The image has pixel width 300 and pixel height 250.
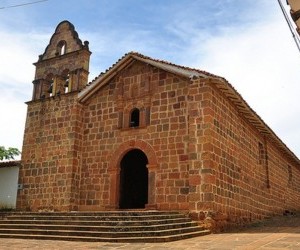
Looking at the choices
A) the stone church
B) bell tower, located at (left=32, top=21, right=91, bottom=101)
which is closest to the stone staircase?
the stone church

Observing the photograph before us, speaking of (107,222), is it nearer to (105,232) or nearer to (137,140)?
(105,232)

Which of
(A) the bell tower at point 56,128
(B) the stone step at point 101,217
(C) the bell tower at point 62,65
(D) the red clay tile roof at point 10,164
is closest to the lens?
(B) the stone step at point 101,217

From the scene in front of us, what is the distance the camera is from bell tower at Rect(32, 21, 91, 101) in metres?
14.3

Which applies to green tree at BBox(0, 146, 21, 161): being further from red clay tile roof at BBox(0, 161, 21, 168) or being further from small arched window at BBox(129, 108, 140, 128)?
small arched window at BBox(129, 108, 140, 128)

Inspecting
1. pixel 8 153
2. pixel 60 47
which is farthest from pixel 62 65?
pixel 8 153

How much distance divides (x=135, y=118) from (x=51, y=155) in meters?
3.57

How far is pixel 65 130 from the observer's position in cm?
1394

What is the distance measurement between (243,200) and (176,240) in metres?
5.39

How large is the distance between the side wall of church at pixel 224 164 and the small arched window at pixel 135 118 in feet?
7.90

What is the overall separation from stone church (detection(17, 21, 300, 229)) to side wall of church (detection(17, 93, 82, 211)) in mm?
40

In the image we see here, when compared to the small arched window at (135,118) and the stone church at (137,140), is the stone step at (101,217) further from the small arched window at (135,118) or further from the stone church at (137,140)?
the small arched window at (135,118)

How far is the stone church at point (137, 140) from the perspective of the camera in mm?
11188

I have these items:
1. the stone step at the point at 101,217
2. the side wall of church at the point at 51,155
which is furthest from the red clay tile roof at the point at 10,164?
the stone step at the point at 101,217

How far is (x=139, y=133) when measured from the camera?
12.6 meters
